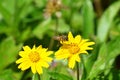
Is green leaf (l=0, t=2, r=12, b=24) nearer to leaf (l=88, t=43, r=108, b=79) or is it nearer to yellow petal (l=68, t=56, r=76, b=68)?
leaf (l=88, t=43, r=108, b=79)

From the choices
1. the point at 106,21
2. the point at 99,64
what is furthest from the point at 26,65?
the point at 106,21

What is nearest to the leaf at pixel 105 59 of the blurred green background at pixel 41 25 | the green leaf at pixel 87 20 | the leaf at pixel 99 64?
the leaf at pixel 99 64

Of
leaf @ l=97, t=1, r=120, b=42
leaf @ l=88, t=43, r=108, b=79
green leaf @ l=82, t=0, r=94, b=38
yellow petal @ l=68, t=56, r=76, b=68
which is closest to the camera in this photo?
yellow petal @ l=68, t=56, r=76, b=68

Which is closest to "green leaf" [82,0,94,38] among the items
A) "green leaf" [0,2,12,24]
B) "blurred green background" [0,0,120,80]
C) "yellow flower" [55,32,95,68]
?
"blurred green background" [0,0,120,80]

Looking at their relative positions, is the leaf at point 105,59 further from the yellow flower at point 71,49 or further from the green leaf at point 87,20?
the green leaf at point 87,20

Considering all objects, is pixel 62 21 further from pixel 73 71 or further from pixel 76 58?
pixel 76 58


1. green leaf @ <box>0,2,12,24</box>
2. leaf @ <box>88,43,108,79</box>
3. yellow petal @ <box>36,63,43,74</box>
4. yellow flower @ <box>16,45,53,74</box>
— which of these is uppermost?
green leaf @ <box>0,2,12,24</box>
